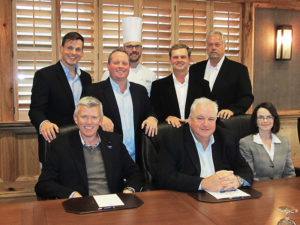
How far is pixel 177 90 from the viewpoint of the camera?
9.40ft

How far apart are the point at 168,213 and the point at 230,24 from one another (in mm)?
3209

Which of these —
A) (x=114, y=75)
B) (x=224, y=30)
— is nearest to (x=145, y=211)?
(x=114, y=75)

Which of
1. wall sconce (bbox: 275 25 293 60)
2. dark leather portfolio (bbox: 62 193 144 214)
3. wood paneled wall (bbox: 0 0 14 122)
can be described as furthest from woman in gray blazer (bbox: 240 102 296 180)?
wood paneled wall (bbox: 0 0 14 122)

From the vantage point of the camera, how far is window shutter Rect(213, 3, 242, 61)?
13.5 ft

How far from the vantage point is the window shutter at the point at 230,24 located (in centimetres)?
412

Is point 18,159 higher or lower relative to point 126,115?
lower

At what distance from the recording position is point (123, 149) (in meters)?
2.17

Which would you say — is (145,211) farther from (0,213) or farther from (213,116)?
(213,116)

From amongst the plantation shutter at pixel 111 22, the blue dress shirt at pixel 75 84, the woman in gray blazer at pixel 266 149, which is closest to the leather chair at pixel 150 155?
the woman in gray blazer at pixel 266 149

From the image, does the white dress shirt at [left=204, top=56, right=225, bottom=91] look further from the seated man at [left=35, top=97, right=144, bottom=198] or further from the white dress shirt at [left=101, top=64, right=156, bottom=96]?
the seated man at [left=35, top=97, right=144, bottom=198]

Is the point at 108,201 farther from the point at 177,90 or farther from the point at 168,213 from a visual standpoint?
the point at 177,90

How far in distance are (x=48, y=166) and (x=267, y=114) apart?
158 centimetres

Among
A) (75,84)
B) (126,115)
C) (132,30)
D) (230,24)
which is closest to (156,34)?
(132,30)

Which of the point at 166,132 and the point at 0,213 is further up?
the point at 166,132
